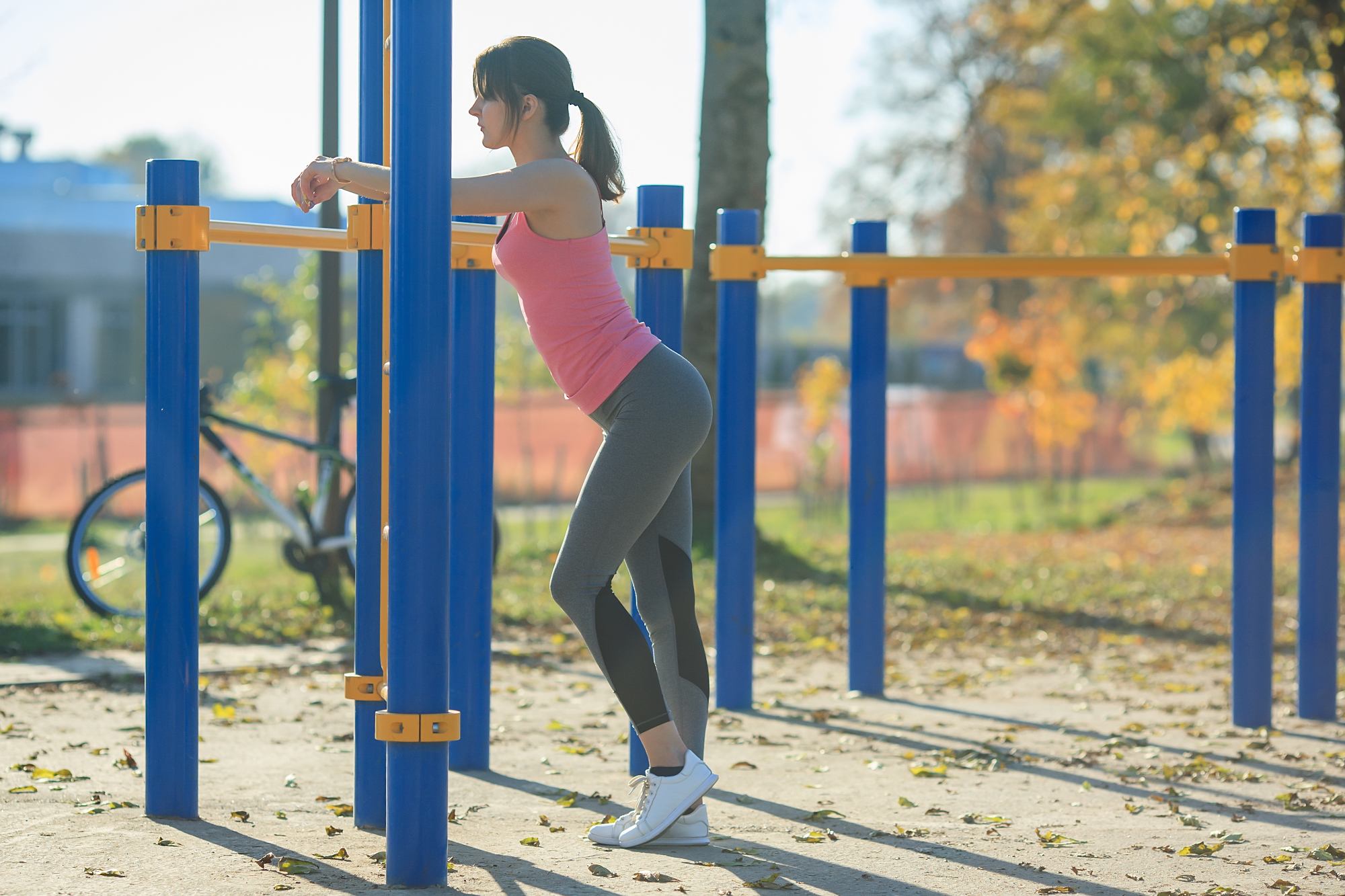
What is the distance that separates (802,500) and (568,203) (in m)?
12.3

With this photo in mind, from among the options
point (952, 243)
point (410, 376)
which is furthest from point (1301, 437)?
point (952, 243)

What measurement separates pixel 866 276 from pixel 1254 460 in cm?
148

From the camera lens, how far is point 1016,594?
804cm

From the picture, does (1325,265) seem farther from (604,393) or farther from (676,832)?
(676,832)

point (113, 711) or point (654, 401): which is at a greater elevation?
point (654, 401)

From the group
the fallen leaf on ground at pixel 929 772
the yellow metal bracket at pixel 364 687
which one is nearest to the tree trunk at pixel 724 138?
the fallen leaf on ground at pixel 929 772

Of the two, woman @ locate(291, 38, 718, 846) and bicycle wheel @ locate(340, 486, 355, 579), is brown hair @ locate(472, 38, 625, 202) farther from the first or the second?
bicycle wheel @ locate(340, 486, 355, 579)

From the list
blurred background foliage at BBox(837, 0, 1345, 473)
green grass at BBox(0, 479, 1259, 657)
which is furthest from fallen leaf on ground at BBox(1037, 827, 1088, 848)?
blurred background foliage at BBox(837, 0, 1345, 473)

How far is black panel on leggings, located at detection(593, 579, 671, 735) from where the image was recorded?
3182 millimetres

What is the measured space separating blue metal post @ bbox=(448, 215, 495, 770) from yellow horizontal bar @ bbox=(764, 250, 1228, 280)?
130cm

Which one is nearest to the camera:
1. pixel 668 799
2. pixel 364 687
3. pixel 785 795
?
pixel 668 799

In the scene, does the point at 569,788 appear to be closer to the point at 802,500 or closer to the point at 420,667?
the point at 420,667

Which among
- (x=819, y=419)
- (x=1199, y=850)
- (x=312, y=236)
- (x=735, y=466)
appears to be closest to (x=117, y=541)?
(x=735, y=466)

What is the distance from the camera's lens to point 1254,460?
472 centimetres
